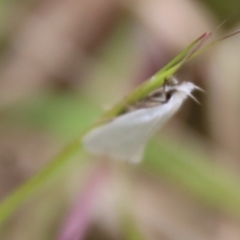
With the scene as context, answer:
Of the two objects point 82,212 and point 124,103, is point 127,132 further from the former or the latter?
point 82,212

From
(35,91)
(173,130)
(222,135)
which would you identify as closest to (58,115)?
(35,91)

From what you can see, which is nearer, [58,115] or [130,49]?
[58,115]

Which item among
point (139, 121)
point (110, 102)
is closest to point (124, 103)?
point (139, 121)

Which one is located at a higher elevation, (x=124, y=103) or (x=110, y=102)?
(x=110, y=102)

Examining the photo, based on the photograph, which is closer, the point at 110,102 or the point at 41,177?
the point at 41,177

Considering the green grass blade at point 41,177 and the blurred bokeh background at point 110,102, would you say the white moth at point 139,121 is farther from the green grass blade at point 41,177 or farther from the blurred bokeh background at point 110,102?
the blurred bokeh background at point 110,102

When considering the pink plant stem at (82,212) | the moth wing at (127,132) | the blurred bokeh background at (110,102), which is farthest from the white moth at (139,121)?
the blurred bokeh background at (110,102)

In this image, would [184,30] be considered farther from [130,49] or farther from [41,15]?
[41,15]
